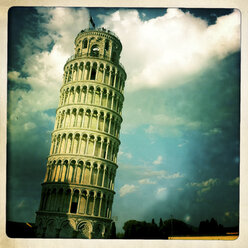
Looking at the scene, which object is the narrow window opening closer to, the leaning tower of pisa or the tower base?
the leaning tower of pisa

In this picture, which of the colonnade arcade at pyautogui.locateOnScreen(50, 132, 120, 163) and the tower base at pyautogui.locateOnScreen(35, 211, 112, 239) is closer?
the tower base at pyautogui.locateOnScreen(35, 211, 112, 239)

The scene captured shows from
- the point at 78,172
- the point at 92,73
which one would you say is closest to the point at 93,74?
the point at 92,73

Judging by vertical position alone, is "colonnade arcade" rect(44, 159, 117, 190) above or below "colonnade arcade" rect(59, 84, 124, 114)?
below

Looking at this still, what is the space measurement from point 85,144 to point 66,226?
19.6ft

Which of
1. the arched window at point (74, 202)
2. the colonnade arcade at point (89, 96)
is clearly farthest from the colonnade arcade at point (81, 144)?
the arched window at point (74, 202)

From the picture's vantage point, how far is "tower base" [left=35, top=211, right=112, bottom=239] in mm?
19531

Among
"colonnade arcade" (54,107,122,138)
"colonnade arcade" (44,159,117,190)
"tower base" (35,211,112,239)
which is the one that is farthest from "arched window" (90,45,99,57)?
"tower base" (35,211,112,239)

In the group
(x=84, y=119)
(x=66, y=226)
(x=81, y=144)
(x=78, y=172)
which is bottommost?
(x=66, y=226)

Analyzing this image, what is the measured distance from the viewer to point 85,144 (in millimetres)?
21828

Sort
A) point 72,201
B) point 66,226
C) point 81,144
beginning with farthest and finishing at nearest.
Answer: point 81,144
point 72,201
point 66,226

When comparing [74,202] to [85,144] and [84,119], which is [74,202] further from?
[84,119]

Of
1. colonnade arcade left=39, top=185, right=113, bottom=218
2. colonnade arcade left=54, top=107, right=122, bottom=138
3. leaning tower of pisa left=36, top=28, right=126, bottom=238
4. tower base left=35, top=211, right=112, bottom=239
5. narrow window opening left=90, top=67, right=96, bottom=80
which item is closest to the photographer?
tower base left=35, top=211, right=112, bottom=239

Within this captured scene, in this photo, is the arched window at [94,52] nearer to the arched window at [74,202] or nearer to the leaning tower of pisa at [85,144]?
the leaning tower of pisa at [85,144]

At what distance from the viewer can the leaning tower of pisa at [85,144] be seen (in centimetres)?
2016
